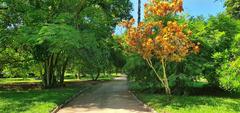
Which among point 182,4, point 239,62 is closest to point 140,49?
point 182,4

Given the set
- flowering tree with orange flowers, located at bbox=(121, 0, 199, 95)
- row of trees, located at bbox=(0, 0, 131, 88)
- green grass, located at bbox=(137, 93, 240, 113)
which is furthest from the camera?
row of trees, located at bbox=(0, 0, 131, 88)

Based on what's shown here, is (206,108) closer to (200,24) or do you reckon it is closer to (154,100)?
(154,100)

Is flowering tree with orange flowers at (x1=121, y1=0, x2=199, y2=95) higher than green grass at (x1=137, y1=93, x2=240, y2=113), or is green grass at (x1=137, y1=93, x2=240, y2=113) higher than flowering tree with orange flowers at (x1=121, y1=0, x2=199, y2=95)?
flowering tree with orange flowers at (x1=121, y1=0, x2=199, y2=95)

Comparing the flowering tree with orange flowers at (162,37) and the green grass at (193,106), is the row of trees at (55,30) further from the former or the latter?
the green grass at (193,106)

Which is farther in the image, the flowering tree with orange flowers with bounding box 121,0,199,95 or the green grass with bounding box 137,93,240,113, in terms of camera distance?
the flowering tree with orange flowers with bounding box 121,0,199,95

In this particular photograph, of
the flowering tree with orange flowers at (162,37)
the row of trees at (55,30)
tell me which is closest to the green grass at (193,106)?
the flowering tree with orange flowers at (162,37)

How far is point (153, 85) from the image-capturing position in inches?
1200

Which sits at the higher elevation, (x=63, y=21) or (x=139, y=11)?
(x=139, y=11)

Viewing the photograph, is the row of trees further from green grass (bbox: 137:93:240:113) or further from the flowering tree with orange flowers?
green grass (bbox: 137:93:240:113)

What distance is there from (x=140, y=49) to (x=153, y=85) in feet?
25.4

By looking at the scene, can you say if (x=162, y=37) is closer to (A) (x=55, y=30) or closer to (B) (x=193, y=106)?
(B) (x=193, y=106)

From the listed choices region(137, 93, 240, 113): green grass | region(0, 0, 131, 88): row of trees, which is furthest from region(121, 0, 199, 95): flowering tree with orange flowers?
region(0, 0, 131, 88): row of trees

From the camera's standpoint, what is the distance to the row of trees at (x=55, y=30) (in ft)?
86.3

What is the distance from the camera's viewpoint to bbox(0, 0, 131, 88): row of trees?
26.3m
